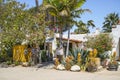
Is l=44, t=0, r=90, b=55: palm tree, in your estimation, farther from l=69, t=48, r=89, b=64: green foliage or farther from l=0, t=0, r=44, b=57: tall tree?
l=69, t=48, r=89, b=64: green foliage

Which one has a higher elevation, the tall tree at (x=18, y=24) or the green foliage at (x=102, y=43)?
the tall tree at (x=18, y=24)

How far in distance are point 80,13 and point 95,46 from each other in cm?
314

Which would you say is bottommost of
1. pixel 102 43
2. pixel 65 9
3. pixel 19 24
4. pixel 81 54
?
pixel 81 54

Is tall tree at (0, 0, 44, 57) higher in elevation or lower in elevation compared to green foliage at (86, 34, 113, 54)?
higher

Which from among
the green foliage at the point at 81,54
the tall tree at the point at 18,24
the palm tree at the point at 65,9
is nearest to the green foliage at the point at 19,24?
the tall tree at the point at 18,24

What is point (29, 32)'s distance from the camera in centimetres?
2322

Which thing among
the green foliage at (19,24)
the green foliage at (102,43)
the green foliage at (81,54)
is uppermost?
the green foliage at (19,24)

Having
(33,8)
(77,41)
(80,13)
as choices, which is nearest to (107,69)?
(80,13)

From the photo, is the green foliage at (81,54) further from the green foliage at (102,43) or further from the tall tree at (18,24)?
the tall tree at (18,24)

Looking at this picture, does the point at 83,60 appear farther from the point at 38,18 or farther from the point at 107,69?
the point at 38,18

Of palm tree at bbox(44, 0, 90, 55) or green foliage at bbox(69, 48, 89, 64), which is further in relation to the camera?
palm tree at bbox(44, 0, 90, 55)

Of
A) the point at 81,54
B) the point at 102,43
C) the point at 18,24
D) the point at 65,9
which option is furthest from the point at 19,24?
the point at 102,43

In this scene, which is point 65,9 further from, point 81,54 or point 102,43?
point 81,54

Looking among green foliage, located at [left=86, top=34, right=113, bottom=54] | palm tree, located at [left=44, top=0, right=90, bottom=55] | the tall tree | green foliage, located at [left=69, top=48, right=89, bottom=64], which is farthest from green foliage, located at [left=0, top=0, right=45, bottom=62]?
green foliage, located at [left=86, top=34, right=113, bottom=54]
